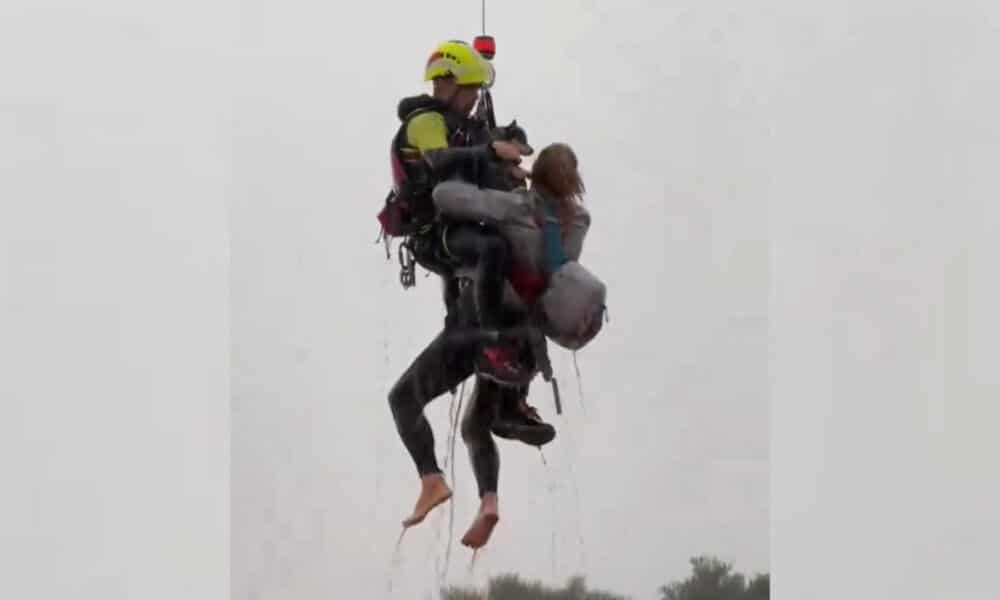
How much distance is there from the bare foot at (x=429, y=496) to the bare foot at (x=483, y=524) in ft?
0.16

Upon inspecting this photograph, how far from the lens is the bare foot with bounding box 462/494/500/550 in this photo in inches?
80.2

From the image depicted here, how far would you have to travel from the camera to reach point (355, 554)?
2117 millimetres

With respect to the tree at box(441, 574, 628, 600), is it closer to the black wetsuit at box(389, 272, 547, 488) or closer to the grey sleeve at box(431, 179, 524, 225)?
the black wetsuit at box(389, 272, 547, 488)

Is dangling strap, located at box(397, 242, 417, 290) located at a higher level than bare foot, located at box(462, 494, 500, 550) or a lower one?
higher

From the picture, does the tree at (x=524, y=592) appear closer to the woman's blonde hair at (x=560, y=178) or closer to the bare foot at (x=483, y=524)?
the bare foot at (x=483, y=524)

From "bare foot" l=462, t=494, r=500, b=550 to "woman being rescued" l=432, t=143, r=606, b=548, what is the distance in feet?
0.41

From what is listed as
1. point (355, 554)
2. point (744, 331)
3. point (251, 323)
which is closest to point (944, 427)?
point (744, 331)

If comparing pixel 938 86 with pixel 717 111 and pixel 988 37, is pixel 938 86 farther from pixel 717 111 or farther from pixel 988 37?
pixel 717 111

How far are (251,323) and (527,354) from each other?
1.38 feet

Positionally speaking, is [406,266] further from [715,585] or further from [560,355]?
[715,585]

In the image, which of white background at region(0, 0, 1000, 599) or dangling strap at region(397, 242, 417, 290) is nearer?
white background at region(0, 0, 1000, 599)

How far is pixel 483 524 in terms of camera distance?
2.04 meters

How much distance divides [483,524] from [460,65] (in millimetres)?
568

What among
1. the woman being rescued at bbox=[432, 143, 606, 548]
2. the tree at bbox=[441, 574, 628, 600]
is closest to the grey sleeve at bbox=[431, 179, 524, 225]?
the woman being rescued at bbox=[432, 143, 606, 548]
